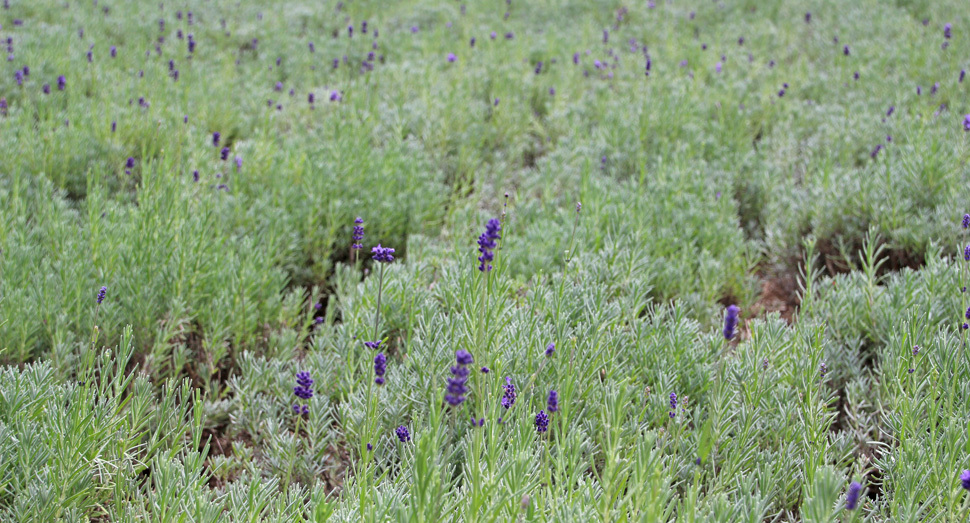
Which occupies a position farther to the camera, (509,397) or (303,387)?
(509,397)

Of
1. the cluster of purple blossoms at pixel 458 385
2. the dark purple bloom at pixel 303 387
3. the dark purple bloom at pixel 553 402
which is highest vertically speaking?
the cluster of purple blossoms at pixel 458 385

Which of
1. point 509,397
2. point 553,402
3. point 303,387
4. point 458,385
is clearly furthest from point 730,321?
point 303,387

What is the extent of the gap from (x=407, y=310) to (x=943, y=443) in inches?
→ 86.1

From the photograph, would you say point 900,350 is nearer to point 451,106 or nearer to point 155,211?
point 155,211

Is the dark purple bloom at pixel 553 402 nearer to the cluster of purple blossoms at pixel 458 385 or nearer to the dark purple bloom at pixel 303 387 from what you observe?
the cluster of purple blossoms at pixel 458 385

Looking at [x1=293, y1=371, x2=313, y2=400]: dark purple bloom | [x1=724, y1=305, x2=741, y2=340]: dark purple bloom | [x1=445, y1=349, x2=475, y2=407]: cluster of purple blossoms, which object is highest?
[x1=724, y1=305, x2=741, y2=340]: dark purple bloom

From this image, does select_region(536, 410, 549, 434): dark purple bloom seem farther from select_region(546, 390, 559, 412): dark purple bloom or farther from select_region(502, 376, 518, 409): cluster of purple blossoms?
select_region(546, 390, 559, 412): dark purple bloom

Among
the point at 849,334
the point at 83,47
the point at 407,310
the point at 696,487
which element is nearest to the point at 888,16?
the point at 849,334

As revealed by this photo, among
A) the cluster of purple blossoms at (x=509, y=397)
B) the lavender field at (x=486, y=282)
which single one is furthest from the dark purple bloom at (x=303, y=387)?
the cluster of purple blossoms at (x=509, y=397)

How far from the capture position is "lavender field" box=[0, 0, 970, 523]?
212 centimetres

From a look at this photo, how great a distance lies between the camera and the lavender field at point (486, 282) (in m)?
2.12

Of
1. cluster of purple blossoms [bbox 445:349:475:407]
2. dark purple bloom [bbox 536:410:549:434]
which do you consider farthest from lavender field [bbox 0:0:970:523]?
dark purple bloom [bbox 536:410:549:434]

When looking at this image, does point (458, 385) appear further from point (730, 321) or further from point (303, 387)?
point (303, 387)

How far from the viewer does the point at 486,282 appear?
88.1 inches
